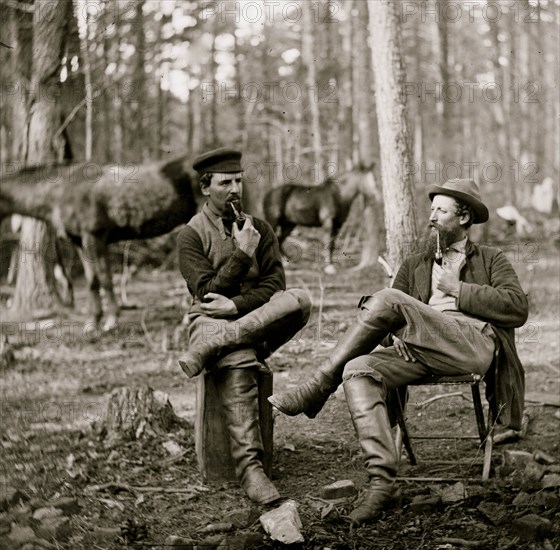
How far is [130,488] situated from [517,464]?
2316mm

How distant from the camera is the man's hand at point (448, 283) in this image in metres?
4.56

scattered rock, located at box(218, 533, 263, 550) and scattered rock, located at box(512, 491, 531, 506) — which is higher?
scattered rock, located at box(512, 491, 531, 506)

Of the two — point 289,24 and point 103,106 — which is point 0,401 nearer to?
point 103,106

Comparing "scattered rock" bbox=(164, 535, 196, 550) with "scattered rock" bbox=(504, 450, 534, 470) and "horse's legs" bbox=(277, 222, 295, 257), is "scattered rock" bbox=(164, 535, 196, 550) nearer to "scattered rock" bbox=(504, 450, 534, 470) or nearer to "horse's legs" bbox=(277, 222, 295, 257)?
"scattered rock" bbox=(504, 450, 534, 470)

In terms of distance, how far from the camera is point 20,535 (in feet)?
11.4

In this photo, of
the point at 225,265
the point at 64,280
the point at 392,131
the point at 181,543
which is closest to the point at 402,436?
the point at 225,265

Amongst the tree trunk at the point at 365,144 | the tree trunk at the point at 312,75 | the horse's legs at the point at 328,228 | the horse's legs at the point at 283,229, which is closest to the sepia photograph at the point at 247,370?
the tree trunk at the point at 365,144

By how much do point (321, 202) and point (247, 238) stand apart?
1028 centimetres

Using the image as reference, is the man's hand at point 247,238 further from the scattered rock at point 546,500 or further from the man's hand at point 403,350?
the scattered rock at point 546,500

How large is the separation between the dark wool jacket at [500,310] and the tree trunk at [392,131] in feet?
5.90

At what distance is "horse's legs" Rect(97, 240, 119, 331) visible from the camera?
32.2 feet

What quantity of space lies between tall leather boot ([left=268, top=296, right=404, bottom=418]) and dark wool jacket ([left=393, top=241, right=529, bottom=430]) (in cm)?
47

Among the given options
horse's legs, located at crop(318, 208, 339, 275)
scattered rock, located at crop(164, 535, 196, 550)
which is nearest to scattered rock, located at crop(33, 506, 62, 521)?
scattered rock, located at crop(164, 535, 196, 550)

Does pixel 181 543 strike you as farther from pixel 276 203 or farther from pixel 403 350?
pixel 276 203
